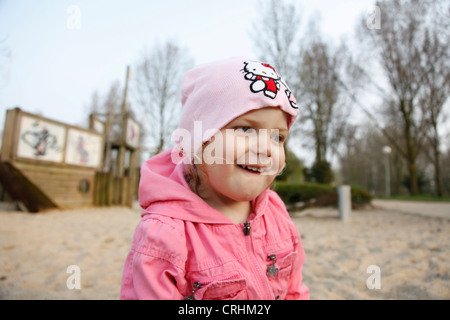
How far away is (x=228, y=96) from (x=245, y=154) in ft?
0.73

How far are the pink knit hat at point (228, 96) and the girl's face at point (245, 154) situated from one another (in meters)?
0.03

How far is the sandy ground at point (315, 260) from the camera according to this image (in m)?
2.03

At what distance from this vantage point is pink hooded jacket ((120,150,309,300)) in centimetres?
90

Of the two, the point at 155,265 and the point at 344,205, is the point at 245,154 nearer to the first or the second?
the point at 155,265

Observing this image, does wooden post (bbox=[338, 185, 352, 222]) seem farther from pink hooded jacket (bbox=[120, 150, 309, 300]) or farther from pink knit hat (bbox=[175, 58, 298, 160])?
pink knit hat (bbox=[175, 58, 298, 160])

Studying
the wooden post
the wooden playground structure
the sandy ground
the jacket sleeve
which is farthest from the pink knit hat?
the wooden playground structure

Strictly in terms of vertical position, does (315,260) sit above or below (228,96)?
below

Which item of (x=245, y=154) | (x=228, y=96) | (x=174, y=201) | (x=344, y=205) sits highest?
(x=228, y=96)

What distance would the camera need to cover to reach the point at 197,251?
96 centimetres

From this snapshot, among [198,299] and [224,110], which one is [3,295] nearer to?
[198,299]

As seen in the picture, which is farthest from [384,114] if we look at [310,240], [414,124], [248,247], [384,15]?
[248,247]

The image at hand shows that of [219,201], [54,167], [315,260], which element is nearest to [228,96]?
[219,201]

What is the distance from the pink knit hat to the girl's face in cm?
3
